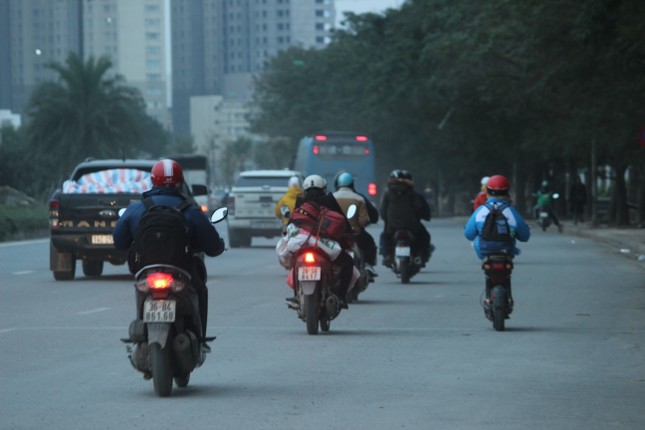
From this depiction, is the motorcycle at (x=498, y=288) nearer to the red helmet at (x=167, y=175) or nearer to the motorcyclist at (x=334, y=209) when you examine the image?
Answer: the motorcyclist at (x=334, y=209)

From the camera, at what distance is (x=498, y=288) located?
15195 mm

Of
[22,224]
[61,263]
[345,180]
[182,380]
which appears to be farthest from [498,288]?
[22,224]

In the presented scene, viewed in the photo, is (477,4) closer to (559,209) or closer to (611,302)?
(559,209)

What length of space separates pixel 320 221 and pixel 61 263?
10.1 m

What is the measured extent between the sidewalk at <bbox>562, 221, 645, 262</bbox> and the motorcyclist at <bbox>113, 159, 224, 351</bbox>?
21355mm

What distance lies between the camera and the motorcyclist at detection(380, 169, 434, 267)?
2367 cm

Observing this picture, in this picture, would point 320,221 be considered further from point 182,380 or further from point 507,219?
point 182,380

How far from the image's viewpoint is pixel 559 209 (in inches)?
2879

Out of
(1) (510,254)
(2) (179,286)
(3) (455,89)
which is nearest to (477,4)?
(3) (455,89)

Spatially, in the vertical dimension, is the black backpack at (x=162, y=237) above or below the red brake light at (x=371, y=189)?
above

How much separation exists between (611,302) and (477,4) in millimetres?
36414

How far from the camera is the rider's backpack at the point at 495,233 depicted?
15.3 meters

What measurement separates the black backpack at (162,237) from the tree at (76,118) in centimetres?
6188

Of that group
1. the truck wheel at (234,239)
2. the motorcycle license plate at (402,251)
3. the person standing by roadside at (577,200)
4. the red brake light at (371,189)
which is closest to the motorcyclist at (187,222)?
the motorcycle license plate at (402,251)
